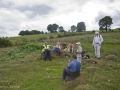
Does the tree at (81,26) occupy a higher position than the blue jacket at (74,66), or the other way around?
the tree at (81,26)

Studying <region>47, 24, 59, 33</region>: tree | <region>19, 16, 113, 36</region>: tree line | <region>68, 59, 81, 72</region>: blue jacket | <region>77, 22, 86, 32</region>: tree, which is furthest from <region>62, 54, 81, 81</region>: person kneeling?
<region>47, 24, 59, 33</region>: tree

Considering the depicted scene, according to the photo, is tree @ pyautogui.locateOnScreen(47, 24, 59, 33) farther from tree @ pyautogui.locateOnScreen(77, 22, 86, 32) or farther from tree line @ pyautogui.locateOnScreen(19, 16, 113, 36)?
tree @ pyautogui.locateOnScreen(77, 22, 86, 32)

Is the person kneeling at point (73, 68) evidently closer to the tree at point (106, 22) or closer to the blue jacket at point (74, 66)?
the blue jacket at point (74, 66)

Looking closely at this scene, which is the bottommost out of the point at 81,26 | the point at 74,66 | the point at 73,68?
the point at 73,68

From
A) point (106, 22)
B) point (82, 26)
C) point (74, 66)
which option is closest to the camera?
point (74, 66)

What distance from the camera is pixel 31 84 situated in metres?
13.3

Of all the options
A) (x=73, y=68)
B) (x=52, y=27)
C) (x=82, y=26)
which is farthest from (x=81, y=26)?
(x=73, y=68)

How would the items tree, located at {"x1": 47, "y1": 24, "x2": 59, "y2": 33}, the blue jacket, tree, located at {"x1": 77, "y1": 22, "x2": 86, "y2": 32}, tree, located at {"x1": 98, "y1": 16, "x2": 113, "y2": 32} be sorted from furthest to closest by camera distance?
tree, located at {"x1": 47, "y1": 24, "x2": 59, "y2": 33}, tree, located at {"x1": 77, "y1": 22, "x2": 86, "y2": 32}, tree, located at {"x1": 98, "y1": 16, "x2": 113, "y2": 32}, the blue jacket

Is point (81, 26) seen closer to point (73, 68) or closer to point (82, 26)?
point (82, 26)

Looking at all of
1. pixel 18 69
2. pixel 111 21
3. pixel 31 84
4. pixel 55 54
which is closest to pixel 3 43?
pixel 55 54

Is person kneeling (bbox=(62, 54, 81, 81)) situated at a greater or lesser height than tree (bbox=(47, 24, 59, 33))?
lesser

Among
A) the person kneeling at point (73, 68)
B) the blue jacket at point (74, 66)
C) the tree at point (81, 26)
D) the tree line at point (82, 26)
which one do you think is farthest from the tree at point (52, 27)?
the blue jacket at point (74, 66)

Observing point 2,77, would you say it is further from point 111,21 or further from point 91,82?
point 111,21

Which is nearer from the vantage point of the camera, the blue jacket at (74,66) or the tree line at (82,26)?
the blue jacket at (74,66)
